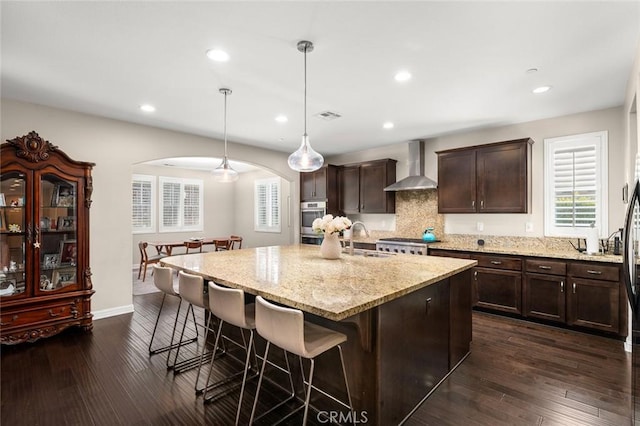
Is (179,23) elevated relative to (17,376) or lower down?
elevated

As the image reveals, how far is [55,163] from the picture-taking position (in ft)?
11.6

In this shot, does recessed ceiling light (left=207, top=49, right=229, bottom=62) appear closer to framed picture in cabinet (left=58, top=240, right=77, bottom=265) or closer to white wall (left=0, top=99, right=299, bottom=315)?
white wall (left=0, top=99, right=299, bottom=315)

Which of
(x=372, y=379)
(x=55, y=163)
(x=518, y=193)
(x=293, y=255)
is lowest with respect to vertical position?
(x=372, y=379)

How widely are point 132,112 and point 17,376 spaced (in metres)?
2.95

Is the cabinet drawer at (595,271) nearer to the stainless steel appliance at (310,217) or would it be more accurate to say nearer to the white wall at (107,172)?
the stainless steel appliance at (310,217)

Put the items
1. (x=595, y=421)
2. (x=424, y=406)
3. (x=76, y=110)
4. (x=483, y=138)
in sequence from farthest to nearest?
1. (x=483, y=138)
2. (x=76, y=110)
3. (x=424, y=406)
4. (x=595, y=421)

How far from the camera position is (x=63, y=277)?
367 cm

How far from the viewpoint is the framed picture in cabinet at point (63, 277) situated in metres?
3.60

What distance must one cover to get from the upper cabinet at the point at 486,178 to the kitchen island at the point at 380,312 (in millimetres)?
1893

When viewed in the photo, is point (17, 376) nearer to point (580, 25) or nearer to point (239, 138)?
point (239, 138)

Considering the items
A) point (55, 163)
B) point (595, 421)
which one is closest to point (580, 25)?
point (595, 421)

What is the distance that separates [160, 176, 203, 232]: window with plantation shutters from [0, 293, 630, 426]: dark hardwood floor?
527 cm

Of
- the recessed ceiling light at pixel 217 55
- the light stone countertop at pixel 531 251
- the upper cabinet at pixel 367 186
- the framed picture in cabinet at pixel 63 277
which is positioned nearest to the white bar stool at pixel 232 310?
the recessed ceiling light at pixel 217 55

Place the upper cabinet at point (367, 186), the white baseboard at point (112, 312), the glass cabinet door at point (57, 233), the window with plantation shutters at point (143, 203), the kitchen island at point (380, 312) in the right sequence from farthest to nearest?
the window with plantation shutters at point (143, 203)
the upper cabinet at point (367, 186)
the white baseboard at point (112, 312)
the glass cabinet door at point (57, 233)
the kitchen island at point (380, 312)
